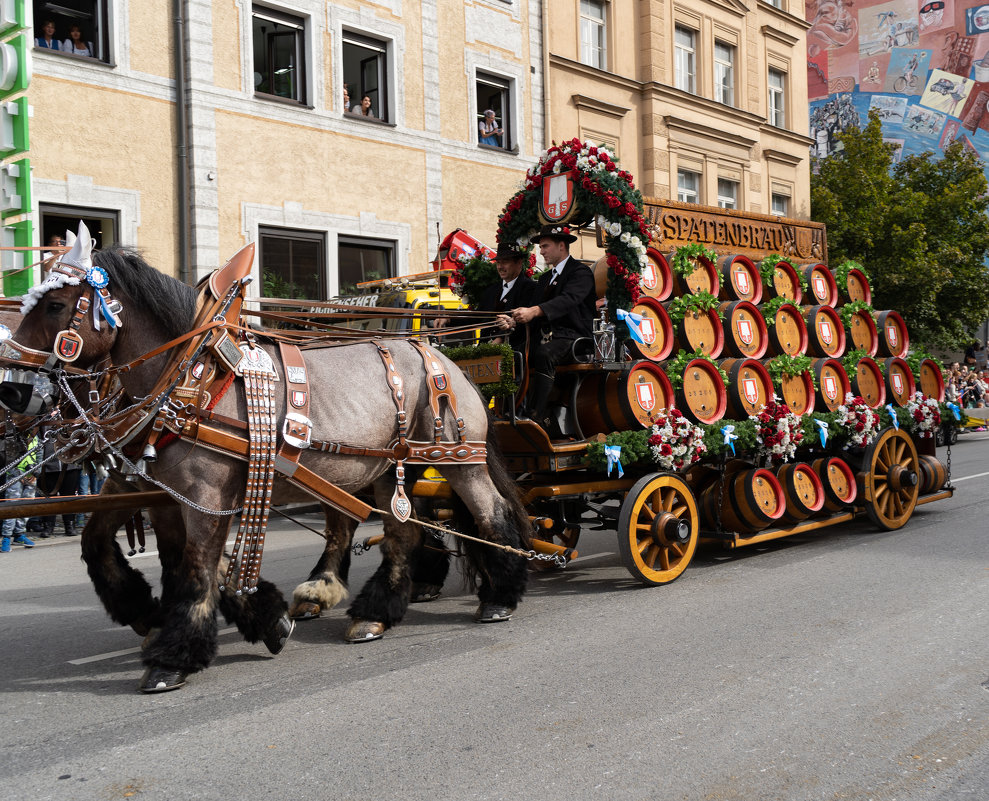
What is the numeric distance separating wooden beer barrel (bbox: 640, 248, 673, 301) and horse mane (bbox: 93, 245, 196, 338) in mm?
3534

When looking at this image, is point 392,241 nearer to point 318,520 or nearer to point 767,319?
point 318,520

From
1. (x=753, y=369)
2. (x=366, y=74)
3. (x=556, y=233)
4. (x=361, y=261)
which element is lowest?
(x=753, y=369)

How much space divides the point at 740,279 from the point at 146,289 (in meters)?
4.97

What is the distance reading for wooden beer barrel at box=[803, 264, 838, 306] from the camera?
28.9 feet

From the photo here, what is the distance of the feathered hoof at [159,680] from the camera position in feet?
15.0

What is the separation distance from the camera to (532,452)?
21.6ft

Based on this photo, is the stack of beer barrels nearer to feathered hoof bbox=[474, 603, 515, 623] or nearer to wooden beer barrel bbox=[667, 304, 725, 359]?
wooden beer barrel bbox=[667, 304, 725, 359]

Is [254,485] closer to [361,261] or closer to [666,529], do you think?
[666,529]

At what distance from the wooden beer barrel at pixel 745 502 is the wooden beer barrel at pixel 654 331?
110 cm

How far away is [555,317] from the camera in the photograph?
653 cm

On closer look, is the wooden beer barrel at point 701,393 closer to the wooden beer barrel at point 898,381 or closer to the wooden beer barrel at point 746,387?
the wooden beer barrel at point 746,387

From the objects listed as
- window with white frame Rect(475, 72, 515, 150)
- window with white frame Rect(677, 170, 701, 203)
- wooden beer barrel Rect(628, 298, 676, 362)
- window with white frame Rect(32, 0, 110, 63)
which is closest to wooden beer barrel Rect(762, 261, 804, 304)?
wooden beer barrel Rect(628, 298, 676, 362)

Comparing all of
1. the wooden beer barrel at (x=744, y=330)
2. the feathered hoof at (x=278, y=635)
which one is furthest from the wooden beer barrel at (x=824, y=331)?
the feathered hoof at (x=278, y=635)

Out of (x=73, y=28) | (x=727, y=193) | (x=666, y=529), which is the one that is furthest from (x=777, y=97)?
(x=666, y=529)
